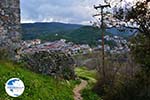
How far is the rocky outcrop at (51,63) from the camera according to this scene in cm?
3017

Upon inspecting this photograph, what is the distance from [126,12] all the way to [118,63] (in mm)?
20352

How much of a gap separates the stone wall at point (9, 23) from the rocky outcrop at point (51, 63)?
424cm

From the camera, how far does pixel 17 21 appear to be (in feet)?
85.0

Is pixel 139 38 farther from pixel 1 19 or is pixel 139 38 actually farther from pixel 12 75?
pixel 1 19

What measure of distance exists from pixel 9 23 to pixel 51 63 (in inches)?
295

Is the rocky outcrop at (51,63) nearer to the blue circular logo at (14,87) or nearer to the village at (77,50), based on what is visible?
the village at (77,50)

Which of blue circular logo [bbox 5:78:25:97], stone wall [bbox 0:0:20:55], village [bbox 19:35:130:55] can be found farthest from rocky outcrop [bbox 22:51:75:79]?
blue circular logo [bbox 5:78:25:97]

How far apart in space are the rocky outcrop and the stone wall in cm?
424

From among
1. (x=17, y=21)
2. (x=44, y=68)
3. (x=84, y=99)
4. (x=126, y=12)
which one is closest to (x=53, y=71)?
(x=44, y=68)

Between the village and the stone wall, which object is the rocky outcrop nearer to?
the village

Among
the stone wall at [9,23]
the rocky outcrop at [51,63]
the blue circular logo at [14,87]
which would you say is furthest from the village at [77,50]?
the blue circular logo at [14,87]

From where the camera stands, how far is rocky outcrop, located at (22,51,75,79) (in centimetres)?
3017

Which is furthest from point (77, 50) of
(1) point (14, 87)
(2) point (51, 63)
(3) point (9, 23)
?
(1) point (14, 87)

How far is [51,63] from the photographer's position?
1257 inches
